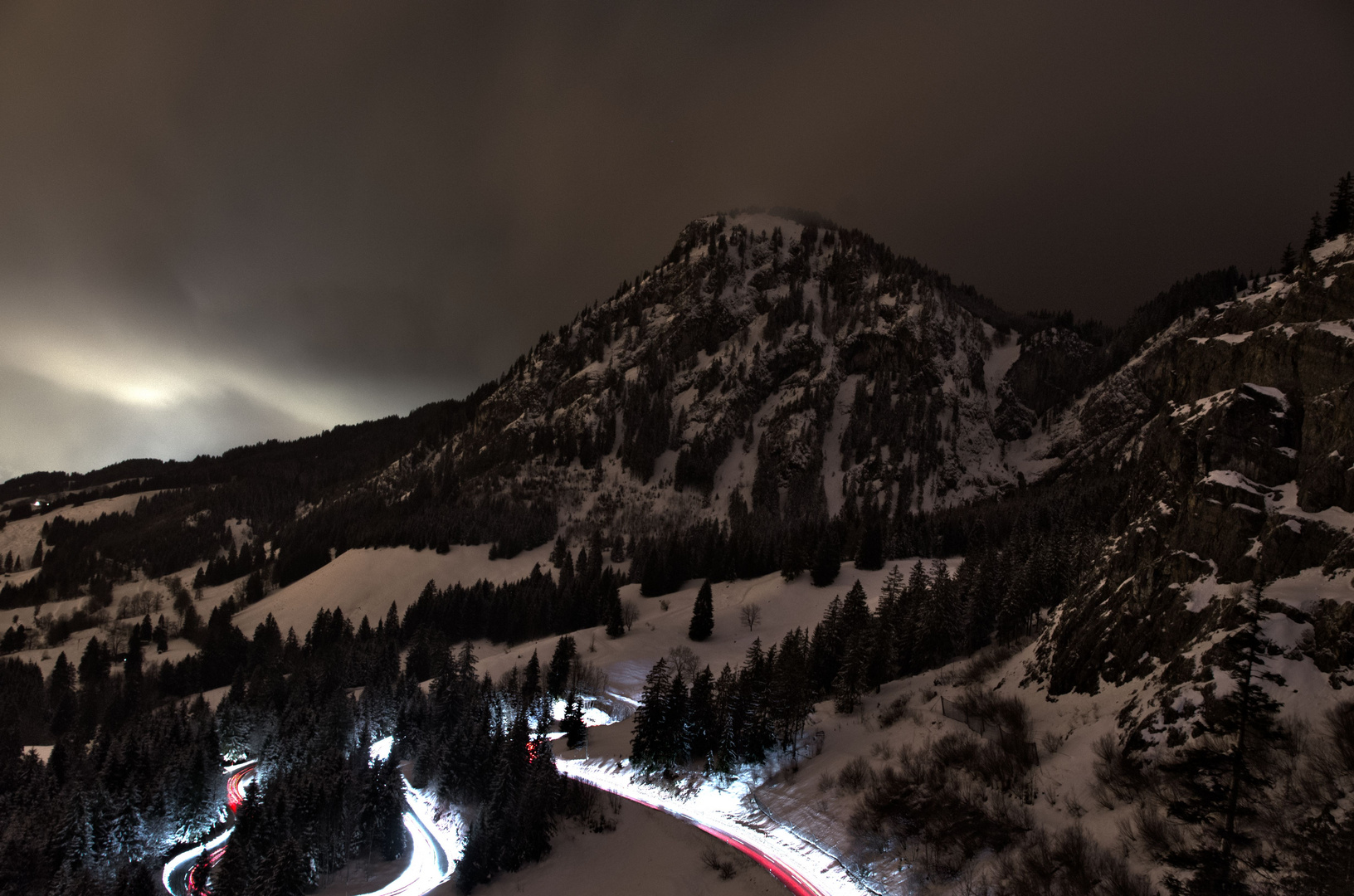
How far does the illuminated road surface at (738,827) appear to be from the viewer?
29.9 meters

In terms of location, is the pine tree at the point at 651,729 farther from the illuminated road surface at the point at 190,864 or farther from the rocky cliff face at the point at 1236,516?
the rocky cliff face at the point at 1236,516

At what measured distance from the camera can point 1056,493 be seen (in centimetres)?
15062

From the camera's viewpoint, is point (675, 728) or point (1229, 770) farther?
point (675, 728)

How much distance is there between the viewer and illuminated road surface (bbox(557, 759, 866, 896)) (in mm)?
29891

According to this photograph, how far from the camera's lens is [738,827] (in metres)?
39.3

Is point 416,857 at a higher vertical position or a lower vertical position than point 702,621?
lower

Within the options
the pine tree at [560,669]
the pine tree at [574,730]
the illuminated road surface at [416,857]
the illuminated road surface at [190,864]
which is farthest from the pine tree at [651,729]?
the pine tree at [560,669]

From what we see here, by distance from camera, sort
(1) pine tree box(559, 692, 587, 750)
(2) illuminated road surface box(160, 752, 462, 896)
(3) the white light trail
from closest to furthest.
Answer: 1. (2) illuminated road surface box(160, 752, 462, 896)
2. (3) the white light trail
3. (1) pine tree box(559, 692, 587, 750)

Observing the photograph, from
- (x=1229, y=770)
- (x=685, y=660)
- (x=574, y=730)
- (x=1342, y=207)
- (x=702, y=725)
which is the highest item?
(x=1342, y=207)

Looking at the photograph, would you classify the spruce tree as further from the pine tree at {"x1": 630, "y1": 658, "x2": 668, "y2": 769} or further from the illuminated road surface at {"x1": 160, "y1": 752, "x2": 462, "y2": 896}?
the illuminated road surface at {"x1": 160, "y1": 752, "x2": 462, "y2": 896}

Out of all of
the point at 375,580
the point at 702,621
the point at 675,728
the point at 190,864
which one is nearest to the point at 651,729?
the point at 675,728

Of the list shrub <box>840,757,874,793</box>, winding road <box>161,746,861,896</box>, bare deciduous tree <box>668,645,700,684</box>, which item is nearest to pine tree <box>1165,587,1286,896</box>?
winding road <box>161,746,861,896</box>

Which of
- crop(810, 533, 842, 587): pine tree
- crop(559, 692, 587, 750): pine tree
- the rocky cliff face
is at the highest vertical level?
the rocky cliff face

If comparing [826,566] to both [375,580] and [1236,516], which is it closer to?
[1236,516]
